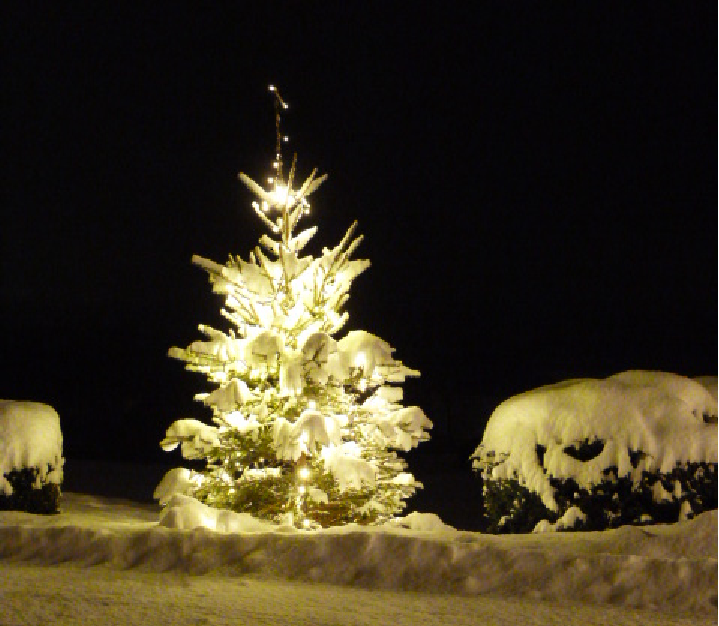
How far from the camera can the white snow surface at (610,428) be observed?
22.0 feet

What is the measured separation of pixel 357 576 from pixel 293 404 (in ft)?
8.20

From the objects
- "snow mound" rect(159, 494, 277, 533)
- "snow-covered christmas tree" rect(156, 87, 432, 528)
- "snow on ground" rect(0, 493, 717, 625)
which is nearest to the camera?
"snow on ground" rect(0, 493, 717, 625)

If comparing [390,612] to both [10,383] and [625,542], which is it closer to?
[625,542]

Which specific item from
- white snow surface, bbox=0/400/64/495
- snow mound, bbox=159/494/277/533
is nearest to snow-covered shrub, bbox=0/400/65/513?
white snow surface, bbox=0/400/64/495

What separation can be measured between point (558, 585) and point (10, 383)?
2288 cm

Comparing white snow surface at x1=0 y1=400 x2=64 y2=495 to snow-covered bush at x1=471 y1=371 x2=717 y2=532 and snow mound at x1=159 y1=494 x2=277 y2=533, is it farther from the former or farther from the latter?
snow-covered bush at x1=471 y1=371 x2=717 y2=532

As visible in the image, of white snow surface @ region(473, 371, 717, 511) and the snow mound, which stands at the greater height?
white snow surface @ region(473, 371, 717, 511)

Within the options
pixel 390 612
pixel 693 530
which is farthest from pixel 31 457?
pixel 693 530

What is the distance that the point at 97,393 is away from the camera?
2388 cm

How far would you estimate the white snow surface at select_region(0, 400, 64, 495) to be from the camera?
24.8ft

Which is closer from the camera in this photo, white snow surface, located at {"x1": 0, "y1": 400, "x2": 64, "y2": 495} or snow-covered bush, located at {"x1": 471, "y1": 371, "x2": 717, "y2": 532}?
snow-covered bush, located at {"x1": 471, "y1": 371, "x2": 717, "y2": 532}

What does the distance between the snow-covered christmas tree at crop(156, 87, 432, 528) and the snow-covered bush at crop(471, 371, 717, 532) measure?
1180mm

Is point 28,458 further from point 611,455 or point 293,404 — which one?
point 611,455

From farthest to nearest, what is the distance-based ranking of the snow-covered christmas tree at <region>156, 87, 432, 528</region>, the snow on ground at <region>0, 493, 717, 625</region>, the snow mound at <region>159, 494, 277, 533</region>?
1. the snow-covered christmas tree at <region>156, 87, 432, 528</region>
2. the snow mound at <region>159, 494, 277, 533</region>
3. the snow on ground at <region>0, 493, 717, 625</region>
